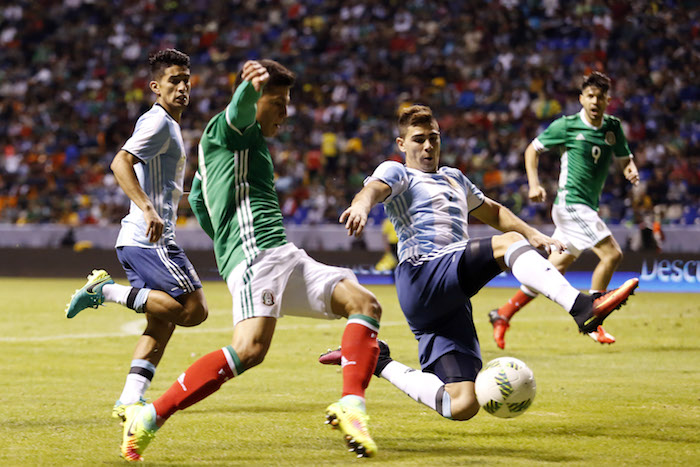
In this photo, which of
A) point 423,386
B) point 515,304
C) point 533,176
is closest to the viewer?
point 423,386

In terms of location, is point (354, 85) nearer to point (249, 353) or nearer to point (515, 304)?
point (515, 304)

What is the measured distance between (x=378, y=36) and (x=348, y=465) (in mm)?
21128

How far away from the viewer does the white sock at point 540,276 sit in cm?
472

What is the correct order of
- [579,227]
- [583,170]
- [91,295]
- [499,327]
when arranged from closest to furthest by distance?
[91,295]
[499,327]
[579,227]
[583,170]

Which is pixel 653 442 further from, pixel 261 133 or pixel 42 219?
pixel 42 219

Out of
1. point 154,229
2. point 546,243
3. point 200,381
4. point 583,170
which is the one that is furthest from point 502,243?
point 583,170

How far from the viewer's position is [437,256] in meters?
5.26

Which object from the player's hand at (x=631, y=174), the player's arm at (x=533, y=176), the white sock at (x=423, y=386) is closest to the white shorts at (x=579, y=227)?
the player's arm at (x=533, y=176)

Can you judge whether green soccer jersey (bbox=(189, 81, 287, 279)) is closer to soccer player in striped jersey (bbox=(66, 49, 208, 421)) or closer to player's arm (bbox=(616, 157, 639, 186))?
soccer player in striped jersey (bbox=(66, 49, 208, 421))

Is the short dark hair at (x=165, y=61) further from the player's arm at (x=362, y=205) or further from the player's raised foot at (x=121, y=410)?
the player's raised foot at (x=121, y=410)

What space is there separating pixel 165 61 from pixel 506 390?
113 inches

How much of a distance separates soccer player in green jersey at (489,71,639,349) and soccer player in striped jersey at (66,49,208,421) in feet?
13.8

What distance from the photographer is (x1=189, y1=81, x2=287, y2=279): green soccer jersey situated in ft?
15.3

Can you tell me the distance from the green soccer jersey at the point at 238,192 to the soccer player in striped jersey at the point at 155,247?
907 millimetres
